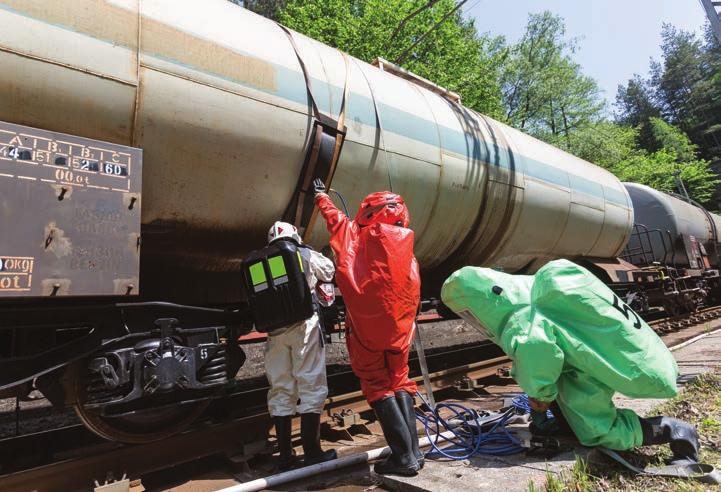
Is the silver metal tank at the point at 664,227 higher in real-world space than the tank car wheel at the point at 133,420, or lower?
higher

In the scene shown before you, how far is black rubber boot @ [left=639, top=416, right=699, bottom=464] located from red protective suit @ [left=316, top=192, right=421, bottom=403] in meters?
1.29

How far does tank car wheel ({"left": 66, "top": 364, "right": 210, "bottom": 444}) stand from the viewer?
2535 mm

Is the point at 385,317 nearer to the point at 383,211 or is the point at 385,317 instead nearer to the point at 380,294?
the point at 380,294

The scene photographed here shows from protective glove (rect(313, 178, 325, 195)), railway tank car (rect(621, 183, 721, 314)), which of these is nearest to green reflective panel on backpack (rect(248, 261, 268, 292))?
protective glove (rect(313, 178, 325, 195))

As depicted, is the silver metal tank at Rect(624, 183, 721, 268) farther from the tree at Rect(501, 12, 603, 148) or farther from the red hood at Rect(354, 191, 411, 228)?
the tree at Rect(501, 12, 603, 148)

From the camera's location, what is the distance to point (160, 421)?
301cm

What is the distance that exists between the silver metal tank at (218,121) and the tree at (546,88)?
76.0 feet

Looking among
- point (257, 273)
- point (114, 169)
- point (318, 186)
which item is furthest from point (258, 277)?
point (114, 169)

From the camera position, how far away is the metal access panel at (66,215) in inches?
78.8

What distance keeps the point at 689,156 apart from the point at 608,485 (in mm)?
42450

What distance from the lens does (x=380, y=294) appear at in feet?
8.22

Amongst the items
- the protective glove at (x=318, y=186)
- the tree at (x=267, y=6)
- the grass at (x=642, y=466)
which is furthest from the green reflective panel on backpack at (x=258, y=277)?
the tree at (x=267, y=6)

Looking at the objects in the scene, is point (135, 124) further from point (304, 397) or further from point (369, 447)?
point (369, 447)

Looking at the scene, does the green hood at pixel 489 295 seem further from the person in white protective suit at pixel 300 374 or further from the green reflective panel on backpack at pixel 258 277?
the green reflective panel on backpack at pixel 258 277
